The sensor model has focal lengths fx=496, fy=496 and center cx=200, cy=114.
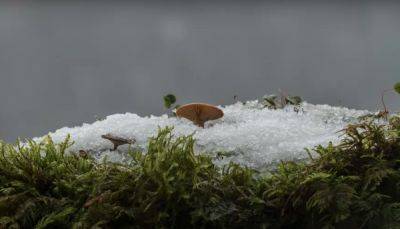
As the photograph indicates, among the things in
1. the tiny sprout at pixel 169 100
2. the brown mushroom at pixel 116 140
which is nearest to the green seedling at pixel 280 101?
the tiny sprout at pixel 169 100

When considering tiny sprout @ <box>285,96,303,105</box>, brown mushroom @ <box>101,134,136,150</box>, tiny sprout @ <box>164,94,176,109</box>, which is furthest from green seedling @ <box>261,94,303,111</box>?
A: brown mushroom @ <box>101,134,136,150</box>

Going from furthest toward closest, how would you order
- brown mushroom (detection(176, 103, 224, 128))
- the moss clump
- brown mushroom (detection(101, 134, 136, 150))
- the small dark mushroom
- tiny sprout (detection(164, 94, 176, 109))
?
tiny sprout (detection(164, 94, 176, 109)) → brown mushroom (detection(176, 103, 224, 128)) → brown mushroom (detection(101, 134, 136, 150)) → the small dark mushroom → the moss clump

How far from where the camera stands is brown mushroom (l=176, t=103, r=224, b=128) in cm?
202

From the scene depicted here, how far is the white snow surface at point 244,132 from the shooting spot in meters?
1.64

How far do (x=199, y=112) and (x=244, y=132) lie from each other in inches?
12.1

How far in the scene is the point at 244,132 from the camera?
5.95 ft

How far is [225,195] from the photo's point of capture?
129cm

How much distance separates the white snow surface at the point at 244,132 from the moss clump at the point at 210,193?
0.84 feet

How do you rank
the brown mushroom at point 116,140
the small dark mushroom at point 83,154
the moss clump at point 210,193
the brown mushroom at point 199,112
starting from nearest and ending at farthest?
the moss clump at point 210,193
the small dark mushroom at point 83,154
the brown mushroom at point 116,140
the brown mushroom at point 199,112

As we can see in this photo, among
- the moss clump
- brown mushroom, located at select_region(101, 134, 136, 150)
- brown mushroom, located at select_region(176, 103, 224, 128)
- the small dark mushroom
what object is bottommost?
the moss clump

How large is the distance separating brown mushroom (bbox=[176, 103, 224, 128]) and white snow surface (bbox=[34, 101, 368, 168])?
4 centimetres

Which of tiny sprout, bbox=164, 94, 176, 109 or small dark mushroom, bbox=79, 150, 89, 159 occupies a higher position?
tiny sprout, bbox=164, 94, 176, 109

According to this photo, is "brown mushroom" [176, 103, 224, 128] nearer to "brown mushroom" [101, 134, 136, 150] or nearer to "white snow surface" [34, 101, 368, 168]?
"white snow surface" [34, 101, 368, 168]

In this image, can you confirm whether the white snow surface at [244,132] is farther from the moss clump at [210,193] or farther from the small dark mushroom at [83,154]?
the moss clump at [210,193]
